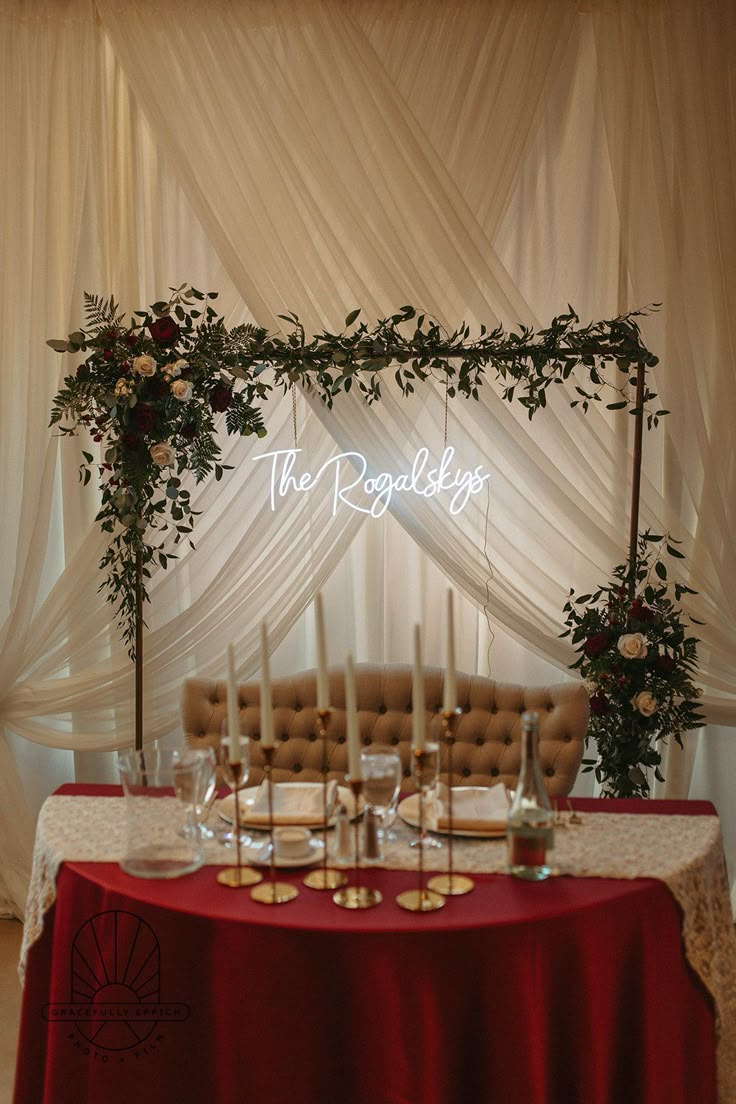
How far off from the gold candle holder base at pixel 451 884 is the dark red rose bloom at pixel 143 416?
179 centimetres

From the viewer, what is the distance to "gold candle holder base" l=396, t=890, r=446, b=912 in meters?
1.87

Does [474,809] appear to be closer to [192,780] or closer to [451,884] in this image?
[451,884]

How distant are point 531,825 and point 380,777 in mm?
298

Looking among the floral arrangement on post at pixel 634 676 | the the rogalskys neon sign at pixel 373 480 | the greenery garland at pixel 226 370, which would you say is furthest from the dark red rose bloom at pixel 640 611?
the the rogalskys neon sign at pixel 373 480

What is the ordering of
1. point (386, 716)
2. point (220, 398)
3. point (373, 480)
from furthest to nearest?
point (373, 480)
point (220, 398)
point (386, 716)

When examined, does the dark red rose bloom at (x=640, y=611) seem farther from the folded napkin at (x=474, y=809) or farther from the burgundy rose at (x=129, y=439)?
the burgundy rose at (x=129, y=439)

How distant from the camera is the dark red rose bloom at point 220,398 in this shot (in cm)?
329

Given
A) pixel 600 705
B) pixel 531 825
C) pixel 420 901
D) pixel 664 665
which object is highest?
pixel 664 665

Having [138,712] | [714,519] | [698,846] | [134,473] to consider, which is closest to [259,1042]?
[698,846]

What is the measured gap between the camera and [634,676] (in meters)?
3.18

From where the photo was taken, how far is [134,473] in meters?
3.33

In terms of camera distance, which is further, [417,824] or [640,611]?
[640,611]

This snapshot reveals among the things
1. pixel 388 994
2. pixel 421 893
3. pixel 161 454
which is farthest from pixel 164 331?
pixel 388 994

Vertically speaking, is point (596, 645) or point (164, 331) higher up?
point (164, 331)
